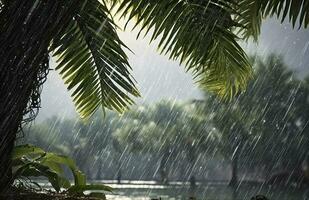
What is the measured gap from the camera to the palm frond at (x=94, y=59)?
11.3ft

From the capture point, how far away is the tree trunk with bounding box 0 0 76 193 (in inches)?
65.5

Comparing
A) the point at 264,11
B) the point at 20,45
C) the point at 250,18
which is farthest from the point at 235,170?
the point at 20,45

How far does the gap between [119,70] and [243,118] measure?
34.4 meters

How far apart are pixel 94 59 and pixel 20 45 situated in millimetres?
2375

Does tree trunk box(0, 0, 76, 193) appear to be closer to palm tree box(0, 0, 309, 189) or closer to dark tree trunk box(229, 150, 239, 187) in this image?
palm tree box(0, 0, 309, 189)

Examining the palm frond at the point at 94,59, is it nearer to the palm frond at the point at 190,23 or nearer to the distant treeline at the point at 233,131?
the palm frond at the point at 190,23

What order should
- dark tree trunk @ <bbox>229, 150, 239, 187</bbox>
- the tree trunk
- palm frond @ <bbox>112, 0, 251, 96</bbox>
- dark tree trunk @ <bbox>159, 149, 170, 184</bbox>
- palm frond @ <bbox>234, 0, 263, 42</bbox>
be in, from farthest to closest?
dark tree trunk @ <bbox>159, 149, 170, 184</bbox>, dark tree trunk @ <bbox>229, 150, 239, 187</bbox>, palm frond @ <bbox>234, 0, 263, 42</bbox>, palm frond @ <bbox>112, 0, 251, 96</bbox>, the tree trunk

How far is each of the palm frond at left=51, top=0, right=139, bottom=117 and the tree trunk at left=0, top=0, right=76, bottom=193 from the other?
4.86ft

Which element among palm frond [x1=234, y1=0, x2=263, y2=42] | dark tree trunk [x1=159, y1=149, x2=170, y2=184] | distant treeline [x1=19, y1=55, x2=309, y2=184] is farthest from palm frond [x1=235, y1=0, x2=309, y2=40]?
dark tree trunk [x1=159, y1=149, x2=170, y2=184]

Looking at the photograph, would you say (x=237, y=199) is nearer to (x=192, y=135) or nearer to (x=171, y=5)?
(x=192, y=135)

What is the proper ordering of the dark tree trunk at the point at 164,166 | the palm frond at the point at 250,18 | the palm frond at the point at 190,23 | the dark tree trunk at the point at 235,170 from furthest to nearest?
the dark tree trunk at the point at 164,166
the dark tree trunk at the point at 235,170
the palm frond at the point at 250,18
the palm frond at the point at 190,23

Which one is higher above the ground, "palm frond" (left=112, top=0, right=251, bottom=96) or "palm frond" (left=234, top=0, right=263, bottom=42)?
"palm frond" (left=234, top=0, right=263, bottom=42)

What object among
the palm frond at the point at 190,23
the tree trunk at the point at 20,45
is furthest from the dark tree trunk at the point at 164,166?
the tree trunk at the point at 20,45

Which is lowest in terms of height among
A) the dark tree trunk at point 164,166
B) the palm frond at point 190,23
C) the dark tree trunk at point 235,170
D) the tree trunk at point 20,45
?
the dark tree trunk at point 164,166
